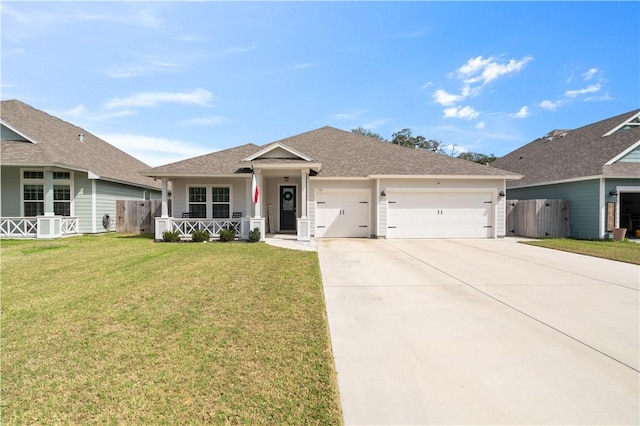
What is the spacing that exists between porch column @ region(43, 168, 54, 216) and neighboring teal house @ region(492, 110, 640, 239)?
77.4ft

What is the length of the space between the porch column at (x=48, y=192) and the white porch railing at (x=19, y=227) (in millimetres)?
721

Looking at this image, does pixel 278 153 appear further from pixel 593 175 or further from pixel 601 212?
pixel 601 212

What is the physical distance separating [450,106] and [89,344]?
29.3 m

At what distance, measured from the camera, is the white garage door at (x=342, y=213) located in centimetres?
1391

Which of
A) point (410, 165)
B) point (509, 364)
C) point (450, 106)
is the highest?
point (450, 106)

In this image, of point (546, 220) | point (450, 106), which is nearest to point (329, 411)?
point (546, 220)

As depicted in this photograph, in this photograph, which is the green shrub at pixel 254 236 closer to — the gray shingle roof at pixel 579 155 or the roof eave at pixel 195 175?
the roof eave at pixel 195 175

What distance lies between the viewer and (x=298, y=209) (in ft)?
48.5

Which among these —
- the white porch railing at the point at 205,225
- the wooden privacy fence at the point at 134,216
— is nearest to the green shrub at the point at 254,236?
the white porch railing at the point at 205,225

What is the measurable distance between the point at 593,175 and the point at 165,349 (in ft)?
56.8

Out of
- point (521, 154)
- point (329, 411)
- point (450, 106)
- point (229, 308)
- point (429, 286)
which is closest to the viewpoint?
point (329, 411)

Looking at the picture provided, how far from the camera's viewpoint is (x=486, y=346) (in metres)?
3.32

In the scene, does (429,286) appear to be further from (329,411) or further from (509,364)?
(329,411)

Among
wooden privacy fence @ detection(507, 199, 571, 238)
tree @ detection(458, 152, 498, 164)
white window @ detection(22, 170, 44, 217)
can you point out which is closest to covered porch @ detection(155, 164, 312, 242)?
white window @ detection(22, 170, 44, 217)
